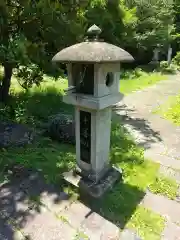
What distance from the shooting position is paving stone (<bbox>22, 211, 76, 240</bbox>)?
3166mm

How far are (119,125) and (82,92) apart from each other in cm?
378

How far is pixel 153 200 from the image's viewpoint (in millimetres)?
3963

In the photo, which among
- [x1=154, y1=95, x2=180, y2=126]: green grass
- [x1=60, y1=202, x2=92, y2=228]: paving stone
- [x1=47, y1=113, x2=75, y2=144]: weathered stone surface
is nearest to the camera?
[x1=60, y1=202, x2=92, y2=228]: paving stone

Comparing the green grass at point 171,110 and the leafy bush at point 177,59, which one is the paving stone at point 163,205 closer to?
the green grass at point 171,110

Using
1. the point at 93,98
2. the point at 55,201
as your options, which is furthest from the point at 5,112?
the point at 93,98

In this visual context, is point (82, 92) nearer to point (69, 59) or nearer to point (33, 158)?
point (69, 59)

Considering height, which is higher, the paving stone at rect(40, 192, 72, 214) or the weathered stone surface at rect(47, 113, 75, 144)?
the weathered stone surface at rect(47, 113, 75, 144)

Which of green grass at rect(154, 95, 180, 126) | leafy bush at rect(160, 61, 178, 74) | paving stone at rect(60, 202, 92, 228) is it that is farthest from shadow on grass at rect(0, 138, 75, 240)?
leafy bush at rect(160, 61, 178, 74)

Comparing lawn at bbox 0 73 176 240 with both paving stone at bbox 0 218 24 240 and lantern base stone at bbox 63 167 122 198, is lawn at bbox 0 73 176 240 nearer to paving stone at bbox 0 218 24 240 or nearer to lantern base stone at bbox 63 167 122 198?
lantern base stone at bbox 63 167 122 198

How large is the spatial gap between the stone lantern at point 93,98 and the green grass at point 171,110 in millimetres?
4406

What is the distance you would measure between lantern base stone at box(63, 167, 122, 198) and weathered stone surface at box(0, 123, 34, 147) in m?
1.87

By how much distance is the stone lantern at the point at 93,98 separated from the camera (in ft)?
10.4

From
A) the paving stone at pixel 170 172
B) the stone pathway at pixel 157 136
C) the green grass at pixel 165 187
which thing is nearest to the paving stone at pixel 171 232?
the stone pathway at pixel 157 136

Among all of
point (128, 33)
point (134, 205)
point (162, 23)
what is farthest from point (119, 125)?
point (162, 23)
